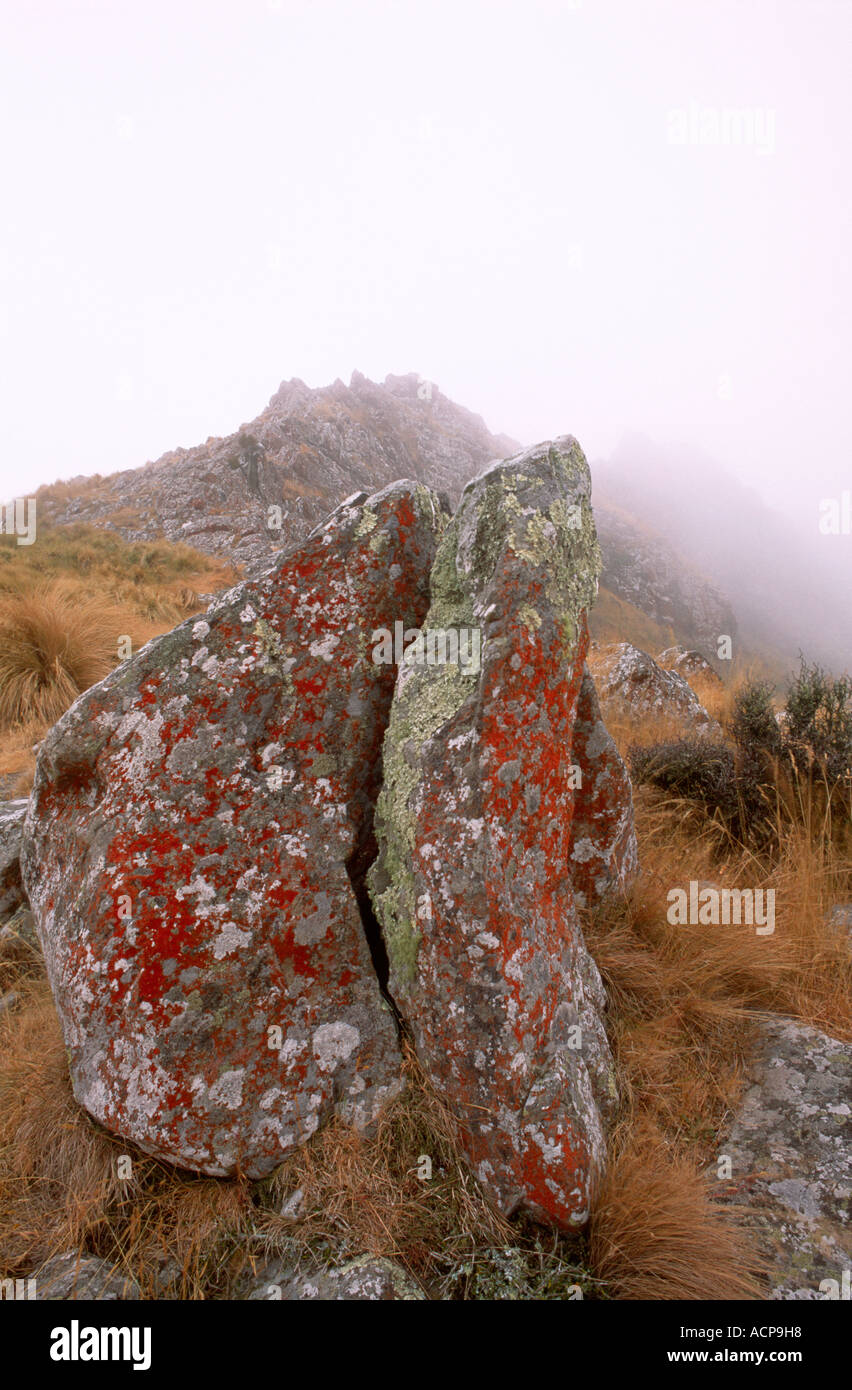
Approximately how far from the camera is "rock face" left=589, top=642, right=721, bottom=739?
23.6ft

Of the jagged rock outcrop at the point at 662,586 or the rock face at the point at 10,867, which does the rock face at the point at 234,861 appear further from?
the jagged rock outcrop at the point at 662,586

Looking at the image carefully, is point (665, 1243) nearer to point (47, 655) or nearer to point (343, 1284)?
point (343, 1284)

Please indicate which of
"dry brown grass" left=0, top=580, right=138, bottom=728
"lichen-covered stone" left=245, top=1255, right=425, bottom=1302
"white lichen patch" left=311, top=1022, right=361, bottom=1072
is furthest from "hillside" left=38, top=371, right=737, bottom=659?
"lichen-covered stone" left=245, top=1255, right=425, bottom=1302

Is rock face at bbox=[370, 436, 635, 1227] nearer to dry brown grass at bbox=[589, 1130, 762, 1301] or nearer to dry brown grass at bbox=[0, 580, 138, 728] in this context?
dry brown grass at bbox=[589, 1130, 762, 1301]

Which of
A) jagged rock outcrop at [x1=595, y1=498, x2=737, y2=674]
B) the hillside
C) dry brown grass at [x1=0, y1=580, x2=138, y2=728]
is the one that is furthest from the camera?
jagged rock outcrop at [x1=595, y1=498, x2=737, y2=674]

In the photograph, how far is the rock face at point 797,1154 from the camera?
2.22 meters

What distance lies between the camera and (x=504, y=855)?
2.49 m

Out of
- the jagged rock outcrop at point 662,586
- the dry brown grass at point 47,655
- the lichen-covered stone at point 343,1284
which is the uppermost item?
the jagged rock outcrop at point 662,586

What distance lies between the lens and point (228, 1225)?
7.45ft

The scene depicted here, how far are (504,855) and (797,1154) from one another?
1.63m

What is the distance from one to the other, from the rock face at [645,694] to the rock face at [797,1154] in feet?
14.0

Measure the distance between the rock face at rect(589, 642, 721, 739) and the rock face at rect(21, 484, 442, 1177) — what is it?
4.66 m

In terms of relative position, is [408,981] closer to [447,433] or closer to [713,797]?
[713,797]

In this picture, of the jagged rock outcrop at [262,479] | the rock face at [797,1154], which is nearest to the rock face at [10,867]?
the rock face at [797,1154]
